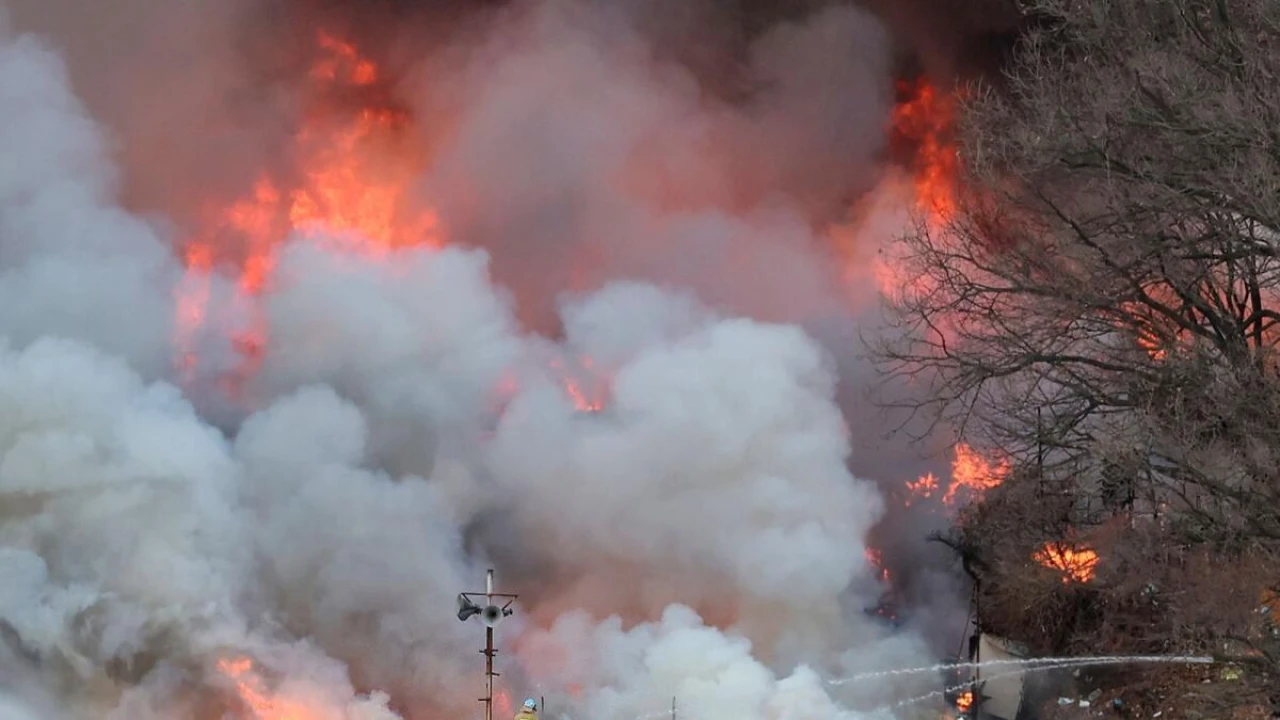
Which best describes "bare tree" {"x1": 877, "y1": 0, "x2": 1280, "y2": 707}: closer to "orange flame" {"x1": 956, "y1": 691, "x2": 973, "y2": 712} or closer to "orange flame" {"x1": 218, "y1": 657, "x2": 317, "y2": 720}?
"orange flame" {"x1": 956, "y1": 691, "x2": 973, "y2": 712}

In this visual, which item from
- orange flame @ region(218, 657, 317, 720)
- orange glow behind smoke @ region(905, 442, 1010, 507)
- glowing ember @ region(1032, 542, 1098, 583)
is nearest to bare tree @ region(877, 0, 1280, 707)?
glowing ember @ region(1032, 542, 1098, 583)

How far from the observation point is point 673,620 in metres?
17.7

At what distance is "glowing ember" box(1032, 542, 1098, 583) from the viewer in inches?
630

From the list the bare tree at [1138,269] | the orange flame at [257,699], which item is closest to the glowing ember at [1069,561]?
the bare tree at [1138,269]

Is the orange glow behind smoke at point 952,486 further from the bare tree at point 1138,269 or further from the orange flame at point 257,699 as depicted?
the orange flame at point 257,699

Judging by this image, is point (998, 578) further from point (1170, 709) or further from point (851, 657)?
point (1170, 709)

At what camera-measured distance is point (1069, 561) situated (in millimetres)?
16375

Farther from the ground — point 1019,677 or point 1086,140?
point 1086,140

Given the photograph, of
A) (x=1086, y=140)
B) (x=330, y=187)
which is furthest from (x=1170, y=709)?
(x=330, y=187)

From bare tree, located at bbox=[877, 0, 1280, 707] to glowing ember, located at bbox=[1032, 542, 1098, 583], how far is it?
6.39 m

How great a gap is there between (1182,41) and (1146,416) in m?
2.78

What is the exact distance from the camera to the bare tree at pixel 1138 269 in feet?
24.2

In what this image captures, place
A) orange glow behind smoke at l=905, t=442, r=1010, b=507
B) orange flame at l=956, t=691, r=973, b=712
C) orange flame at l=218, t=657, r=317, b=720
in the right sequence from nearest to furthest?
orange flame at l=218, t=657, r=317, b=720
orange flame at l=956, t=691, r=973, b=712
orange glow behind smoke at l=905, t=442, r=1010, b=507

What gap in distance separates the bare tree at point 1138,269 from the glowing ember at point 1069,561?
252 inches
